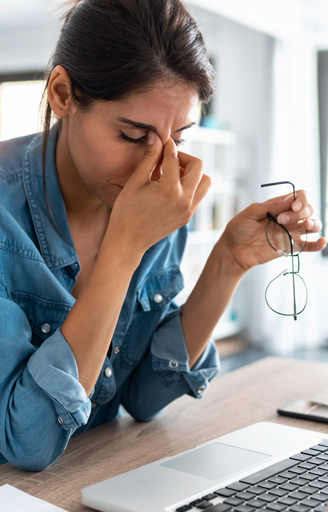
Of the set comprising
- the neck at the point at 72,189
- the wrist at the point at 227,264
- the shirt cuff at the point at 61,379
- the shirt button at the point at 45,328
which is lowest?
the shirt cuff at the point at 61,379

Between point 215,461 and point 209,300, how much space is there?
361 mm

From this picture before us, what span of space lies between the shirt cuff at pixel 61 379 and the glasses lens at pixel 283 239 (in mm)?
439

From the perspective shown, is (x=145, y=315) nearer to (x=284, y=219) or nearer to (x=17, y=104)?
(x=284, y=219)

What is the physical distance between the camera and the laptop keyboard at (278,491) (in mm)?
576

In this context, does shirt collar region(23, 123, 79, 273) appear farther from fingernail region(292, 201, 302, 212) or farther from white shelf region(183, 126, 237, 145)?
white shelf region(183, 126, 237, 145)

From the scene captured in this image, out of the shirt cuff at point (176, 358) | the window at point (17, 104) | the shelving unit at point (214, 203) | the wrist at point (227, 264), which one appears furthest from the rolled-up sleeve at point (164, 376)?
the window at point (17, 104)

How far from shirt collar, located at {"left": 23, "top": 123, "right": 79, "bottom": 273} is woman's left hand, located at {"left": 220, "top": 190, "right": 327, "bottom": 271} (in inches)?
11.7

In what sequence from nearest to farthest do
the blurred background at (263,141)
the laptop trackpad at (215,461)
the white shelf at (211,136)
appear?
1. the laptop trackpad at (215,461)
2. the white shelf at (211,136)
3. the blurred background at (263,141)

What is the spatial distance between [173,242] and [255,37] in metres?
3.81

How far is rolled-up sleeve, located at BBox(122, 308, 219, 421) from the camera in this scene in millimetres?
973

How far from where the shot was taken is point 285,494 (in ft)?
1.99

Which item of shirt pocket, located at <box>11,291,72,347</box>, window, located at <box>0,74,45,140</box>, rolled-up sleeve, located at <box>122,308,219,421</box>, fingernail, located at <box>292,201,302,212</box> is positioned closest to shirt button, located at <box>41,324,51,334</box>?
shirt pocket, located at <box>11,291,72,347</box>

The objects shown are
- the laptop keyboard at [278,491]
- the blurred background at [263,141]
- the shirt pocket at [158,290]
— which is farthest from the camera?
the blurred background at [263,141]

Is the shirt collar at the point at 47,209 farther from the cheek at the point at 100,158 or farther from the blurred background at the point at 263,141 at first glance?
the blurred background at the point at 263,141
